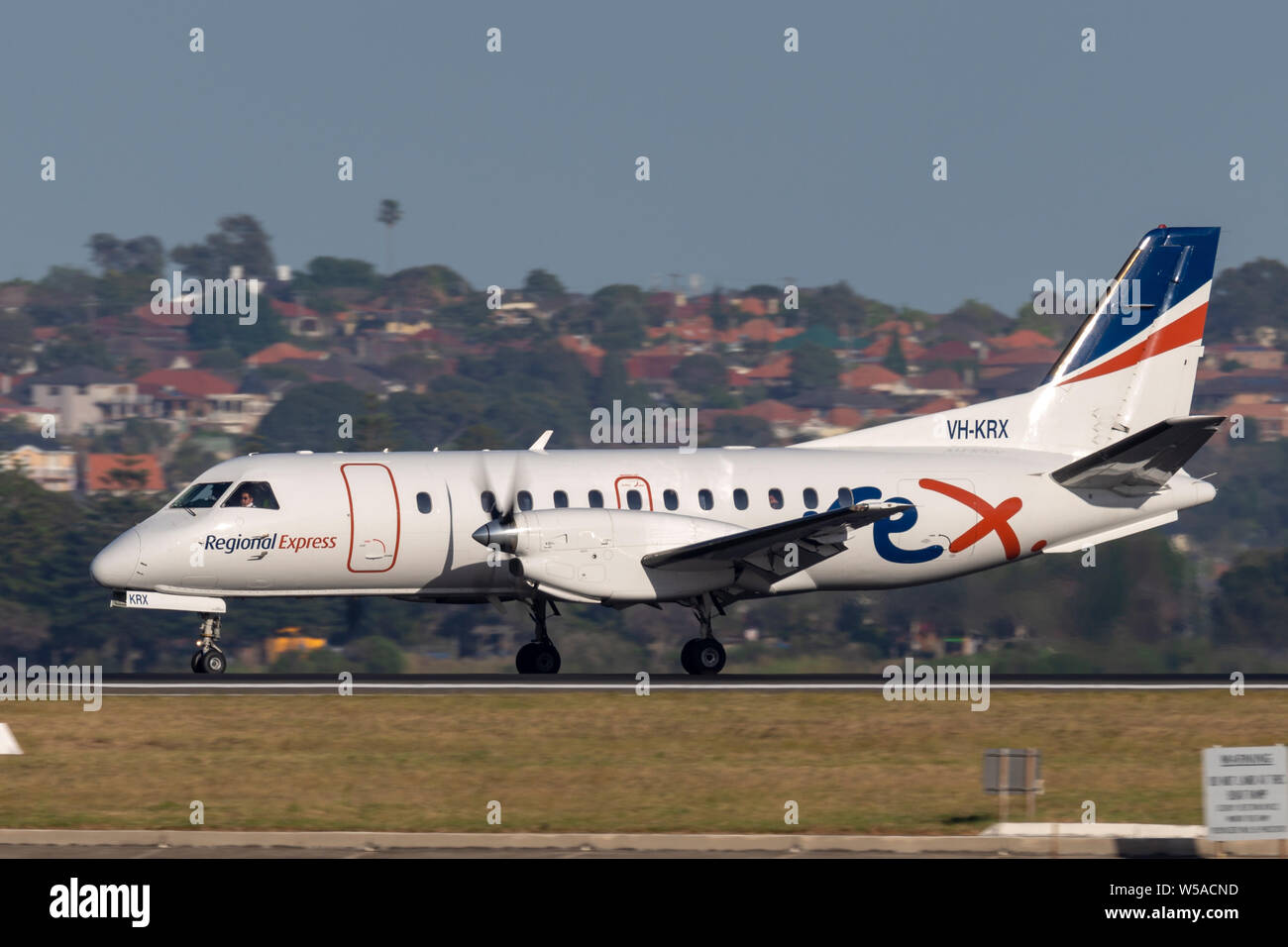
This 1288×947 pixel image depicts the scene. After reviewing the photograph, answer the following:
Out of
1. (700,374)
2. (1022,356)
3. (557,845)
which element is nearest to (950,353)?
(1022,356)

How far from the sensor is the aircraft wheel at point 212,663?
27797 mm

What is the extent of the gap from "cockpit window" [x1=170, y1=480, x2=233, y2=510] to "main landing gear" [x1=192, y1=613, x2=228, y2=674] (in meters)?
1.68

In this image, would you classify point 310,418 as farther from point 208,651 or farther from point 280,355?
point 208,651

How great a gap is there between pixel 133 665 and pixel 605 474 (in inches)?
1337

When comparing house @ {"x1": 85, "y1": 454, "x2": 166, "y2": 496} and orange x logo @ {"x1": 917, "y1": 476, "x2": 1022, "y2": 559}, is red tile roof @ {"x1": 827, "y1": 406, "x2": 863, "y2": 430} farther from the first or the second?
orange x logo @ {"x1": 917, "y1": 476, "x2": 1022, "y2": 559}

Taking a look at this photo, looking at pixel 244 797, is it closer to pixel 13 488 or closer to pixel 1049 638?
pixel 1049 638

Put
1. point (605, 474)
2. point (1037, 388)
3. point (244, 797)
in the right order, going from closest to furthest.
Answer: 1. point (244, 797)
2. point (605, 474)
3. point (1037, 388)

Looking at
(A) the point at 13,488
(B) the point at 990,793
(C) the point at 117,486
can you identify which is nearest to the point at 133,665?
(A) the point at 13,488

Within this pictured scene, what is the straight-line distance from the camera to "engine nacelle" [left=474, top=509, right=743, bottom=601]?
26.3m

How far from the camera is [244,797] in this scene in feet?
60.4

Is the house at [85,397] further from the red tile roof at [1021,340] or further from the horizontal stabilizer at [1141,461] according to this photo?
the horizontal stabilizer at [1141,461]

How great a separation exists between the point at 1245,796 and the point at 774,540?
13.4 meters

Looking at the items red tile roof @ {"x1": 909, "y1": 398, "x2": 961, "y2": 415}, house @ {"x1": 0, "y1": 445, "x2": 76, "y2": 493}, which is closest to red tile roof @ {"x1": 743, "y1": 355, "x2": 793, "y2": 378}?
red tile roof @ {"x1": 909, "y1": 398, "x2": 961, "y2": 415}

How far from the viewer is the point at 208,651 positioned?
27.9 meters
